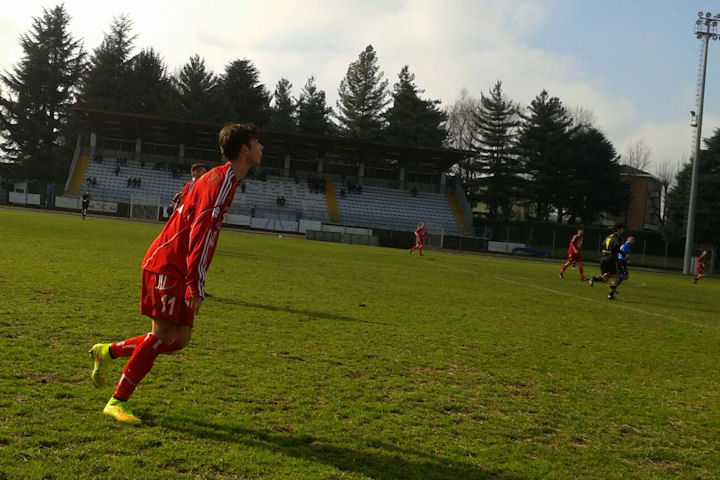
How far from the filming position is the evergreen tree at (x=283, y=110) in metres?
78.9

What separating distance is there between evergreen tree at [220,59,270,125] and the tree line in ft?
0.43

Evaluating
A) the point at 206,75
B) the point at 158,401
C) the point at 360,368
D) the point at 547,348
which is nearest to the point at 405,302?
the point at 547,348

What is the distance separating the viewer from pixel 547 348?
841 cm

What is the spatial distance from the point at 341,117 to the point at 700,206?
142ft

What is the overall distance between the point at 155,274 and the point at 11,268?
877cm

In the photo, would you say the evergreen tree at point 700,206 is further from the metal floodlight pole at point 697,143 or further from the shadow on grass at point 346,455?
the shadow on grass at point 346,455

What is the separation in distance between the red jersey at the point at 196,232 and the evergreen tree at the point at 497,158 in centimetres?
6790

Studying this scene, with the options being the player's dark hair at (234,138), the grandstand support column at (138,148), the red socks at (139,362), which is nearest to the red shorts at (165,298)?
the red socks at (139,362)

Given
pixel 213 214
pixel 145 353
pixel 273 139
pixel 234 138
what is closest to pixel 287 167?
pixel 273 139

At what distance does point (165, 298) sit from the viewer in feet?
13.6

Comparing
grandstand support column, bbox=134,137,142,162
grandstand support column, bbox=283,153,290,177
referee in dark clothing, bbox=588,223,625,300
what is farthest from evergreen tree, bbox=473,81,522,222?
referee in dark clothing, bbox=588,223,625,300

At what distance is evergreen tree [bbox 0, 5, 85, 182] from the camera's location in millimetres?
69875

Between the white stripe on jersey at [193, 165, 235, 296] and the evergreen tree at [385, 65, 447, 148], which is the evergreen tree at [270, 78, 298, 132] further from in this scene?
the white stripe on jersey at [193, 165, 235, 296]

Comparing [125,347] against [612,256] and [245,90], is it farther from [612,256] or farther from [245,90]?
[245,90]
